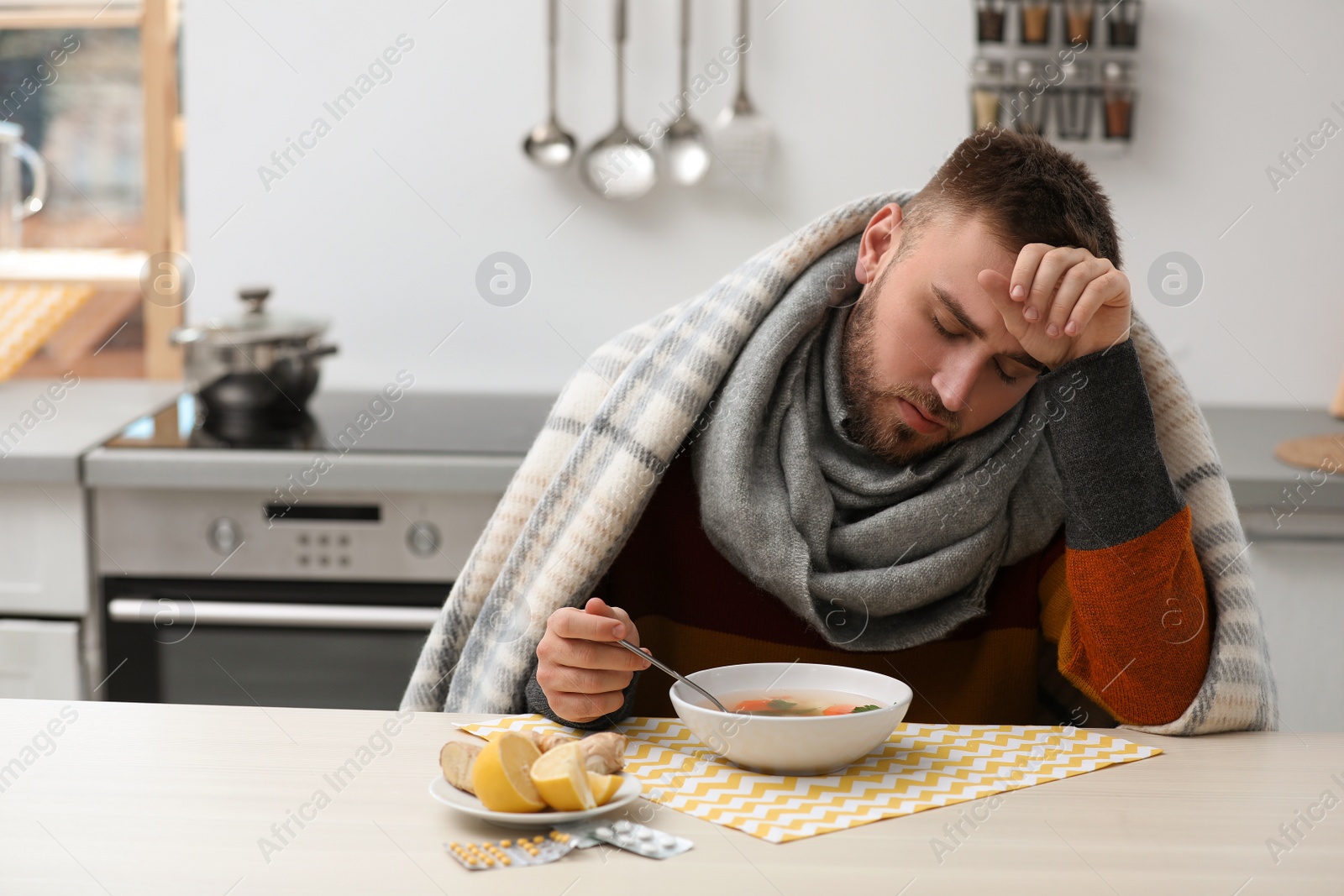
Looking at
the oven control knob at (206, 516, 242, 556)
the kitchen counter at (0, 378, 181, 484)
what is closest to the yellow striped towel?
the kitchen counter at (0, 378, 181, 484)

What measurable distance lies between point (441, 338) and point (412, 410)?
9.4 inches

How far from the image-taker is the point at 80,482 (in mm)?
1957

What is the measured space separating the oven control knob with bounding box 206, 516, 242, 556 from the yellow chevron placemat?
1.11m

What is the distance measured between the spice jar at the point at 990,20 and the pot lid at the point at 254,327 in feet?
4.21

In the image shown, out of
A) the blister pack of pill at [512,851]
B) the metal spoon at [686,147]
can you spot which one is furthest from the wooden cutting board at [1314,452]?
the blister pack of pill at [512,851]

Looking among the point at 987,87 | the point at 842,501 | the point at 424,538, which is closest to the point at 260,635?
the point at 424,538

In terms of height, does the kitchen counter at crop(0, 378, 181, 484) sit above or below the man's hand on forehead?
below

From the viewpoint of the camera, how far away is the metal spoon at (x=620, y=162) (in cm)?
240

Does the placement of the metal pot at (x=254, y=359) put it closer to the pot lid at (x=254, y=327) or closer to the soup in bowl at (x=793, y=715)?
the pot lid at (x=254, y=327)

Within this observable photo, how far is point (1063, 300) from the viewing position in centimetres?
107

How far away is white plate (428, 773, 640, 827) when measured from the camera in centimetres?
79

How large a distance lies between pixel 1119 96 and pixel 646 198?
886 millimetres

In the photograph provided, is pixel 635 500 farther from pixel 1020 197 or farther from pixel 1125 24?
→ pixel 1125 24

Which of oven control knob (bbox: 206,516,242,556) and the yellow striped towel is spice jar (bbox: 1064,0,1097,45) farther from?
the yellow striped towel
